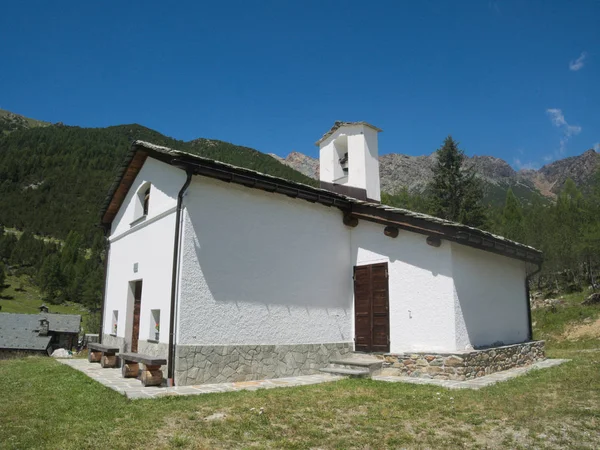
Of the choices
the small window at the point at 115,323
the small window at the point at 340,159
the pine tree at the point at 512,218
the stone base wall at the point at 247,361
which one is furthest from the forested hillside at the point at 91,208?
the small window at the point at 115,323

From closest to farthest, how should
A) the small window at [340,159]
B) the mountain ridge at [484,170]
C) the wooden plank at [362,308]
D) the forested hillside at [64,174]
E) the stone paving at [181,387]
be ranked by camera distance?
the stone paving at [181,387], the wooden plank at [362,308], the small window at [340,159], the forested hillside at [64,174], the mountain ridge at [484,170]

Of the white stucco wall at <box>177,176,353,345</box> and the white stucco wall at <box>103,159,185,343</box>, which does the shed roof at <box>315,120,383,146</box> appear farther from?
the white stucco wall at <box>103,159,185,343</box>

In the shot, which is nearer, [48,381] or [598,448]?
[598,448]

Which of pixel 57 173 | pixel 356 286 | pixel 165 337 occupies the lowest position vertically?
pixel 165 337

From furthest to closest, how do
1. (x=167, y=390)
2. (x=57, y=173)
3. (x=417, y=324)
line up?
(x=57, y=173), (x=417, y=324), (x=167, y=390)

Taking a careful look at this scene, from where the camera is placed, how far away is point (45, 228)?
95.7 m

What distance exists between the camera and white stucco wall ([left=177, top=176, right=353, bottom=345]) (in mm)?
8555

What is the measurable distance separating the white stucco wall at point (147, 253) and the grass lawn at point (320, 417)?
215cm

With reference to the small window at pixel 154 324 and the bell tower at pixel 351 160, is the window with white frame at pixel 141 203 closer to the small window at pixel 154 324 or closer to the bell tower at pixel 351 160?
the small window at pixel 154 324

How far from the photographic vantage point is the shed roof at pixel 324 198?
868 centimetres

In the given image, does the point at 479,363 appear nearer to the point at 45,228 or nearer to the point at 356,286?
the point at 356,286

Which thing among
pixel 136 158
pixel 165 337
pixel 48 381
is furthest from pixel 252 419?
pixel 136 158

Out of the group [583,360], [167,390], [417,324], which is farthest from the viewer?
[583,360]

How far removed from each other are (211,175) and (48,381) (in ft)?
17.3
